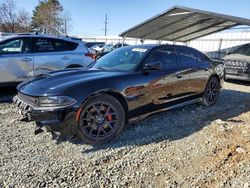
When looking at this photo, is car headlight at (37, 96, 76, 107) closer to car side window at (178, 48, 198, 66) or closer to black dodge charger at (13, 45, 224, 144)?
black dodge charger at (13, 45, 224, 144)

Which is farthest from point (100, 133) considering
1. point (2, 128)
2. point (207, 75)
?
point (207, 75)

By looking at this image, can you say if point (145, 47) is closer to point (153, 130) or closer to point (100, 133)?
point (153, 130)

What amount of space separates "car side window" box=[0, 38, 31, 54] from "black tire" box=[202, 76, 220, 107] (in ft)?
15.1

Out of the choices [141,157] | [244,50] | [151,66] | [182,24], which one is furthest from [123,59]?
[182,24]

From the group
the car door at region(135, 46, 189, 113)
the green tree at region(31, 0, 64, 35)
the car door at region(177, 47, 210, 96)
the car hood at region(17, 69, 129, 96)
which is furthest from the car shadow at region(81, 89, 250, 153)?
the green tree at region(31, 0, 64, 35)

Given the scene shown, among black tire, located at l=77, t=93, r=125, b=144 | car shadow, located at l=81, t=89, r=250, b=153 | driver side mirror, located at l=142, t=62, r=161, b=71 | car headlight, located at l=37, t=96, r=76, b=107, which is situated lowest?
car shadow, located at l=81, t=89, r=250, b=153

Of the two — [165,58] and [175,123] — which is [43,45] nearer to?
[165,58]

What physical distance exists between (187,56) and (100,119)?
8.97ft

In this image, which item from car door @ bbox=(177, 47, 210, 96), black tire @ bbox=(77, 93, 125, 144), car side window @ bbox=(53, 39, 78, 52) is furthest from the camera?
car side window @ bbox=(53, 39, 78, 52)

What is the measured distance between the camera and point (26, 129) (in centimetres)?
505

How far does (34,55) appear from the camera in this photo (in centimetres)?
754

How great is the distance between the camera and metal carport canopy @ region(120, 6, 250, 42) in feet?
39.0

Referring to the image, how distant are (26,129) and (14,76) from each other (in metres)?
2.77

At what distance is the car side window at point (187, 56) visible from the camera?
598cm
